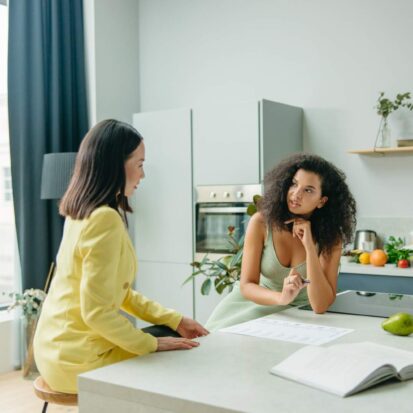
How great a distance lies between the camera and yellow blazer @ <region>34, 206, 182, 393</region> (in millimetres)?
1587

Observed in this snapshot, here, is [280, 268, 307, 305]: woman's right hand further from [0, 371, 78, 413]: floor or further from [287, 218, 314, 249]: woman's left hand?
[0, 371, 78, 413]: floor

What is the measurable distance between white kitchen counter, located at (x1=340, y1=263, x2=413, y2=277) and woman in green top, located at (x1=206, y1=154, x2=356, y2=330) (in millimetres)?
1079

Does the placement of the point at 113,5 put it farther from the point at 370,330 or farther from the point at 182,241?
the point at 370,330

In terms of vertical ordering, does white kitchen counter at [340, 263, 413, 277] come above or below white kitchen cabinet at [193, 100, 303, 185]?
below

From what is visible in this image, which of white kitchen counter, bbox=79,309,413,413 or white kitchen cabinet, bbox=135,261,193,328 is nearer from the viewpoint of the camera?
white kitchen counter, bbox=79,309,413,413

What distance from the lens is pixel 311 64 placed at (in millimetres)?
4266

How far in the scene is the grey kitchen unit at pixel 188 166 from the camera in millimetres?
3926

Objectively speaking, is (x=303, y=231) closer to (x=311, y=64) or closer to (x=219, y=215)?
(x=219, y=215)

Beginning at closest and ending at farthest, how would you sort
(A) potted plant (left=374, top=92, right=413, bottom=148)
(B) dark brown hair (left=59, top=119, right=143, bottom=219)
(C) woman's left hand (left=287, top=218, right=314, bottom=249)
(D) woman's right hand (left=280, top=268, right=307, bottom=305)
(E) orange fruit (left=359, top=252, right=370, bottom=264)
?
1. (B) dark brown hair (left=59, top=119, right=143, bottom=219)
2. (D) woman's right hand (left=280, top=268, right=307, bottom=305)
3. (C) woman's left hand (left=287, top=218, right=314, bottom=249)
4. (E) orange fruit (left=359, top=252, right=370, bottom=264)
5. (A) potted plant (left=374, top=92, right=413, bottom=148)

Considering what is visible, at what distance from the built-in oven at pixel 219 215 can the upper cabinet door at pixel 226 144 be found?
0.19ft

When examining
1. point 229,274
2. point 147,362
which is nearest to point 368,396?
point 147,362

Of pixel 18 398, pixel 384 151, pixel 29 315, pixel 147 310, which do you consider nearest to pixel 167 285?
pixel 29 315

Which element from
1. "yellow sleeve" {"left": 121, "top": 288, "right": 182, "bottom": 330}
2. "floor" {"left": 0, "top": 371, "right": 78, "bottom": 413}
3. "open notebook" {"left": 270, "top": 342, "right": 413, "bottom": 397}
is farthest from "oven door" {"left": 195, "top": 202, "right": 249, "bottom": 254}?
"open notebook" {"left": 270, "top": 342, "right": 413, "bottom": 397}

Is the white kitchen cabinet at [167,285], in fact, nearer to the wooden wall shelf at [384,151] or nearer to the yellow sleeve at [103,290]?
the wooden wall shelf at [384,151]
